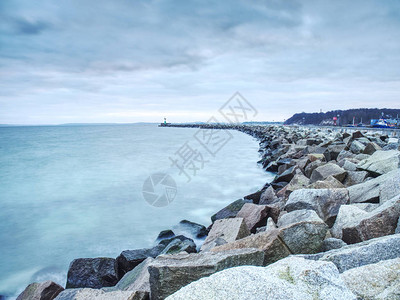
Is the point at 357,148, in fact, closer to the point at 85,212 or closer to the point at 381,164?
the point at 381,164

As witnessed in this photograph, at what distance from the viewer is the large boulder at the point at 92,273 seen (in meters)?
3.13

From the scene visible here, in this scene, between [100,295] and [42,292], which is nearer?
[100,295]

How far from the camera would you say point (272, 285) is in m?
1.28

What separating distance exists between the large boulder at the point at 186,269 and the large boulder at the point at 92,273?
144 centimetres

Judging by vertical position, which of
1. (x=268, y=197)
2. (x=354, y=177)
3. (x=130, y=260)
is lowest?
(x=130, y=260)

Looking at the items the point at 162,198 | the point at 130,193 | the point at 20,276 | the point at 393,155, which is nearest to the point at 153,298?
the point at 20,276

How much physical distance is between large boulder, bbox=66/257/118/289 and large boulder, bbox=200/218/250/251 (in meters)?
1.05

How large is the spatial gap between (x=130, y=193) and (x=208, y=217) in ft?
9.94

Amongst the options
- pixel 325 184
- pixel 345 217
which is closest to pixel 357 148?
pixel 325 184

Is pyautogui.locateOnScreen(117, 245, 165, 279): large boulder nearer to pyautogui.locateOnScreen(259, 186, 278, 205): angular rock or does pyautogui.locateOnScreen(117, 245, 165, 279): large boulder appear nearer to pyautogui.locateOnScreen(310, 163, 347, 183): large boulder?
pyautogui.locateOnScreen(259, 186, 278, 205): angular rock

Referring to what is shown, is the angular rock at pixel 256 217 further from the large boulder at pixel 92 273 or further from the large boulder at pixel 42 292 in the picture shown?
the large boulder at pixel 42 292

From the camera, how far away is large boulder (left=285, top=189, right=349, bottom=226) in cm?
306

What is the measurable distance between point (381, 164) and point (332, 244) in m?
2.78

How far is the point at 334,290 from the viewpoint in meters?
1.30
